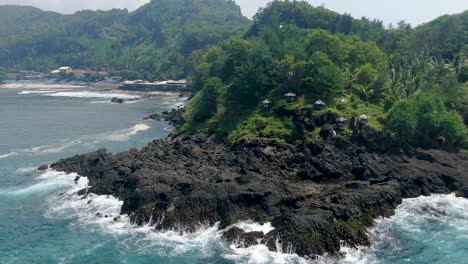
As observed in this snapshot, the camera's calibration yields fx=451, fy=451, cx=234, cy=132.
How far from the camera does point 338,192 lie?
55219mm

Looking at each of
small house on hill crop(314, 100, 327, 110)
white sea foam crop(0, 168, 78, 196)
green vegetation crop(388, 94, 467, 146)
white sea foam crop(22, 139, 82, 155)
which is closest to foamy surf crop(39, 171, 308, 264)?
white sea foam crop(0, 168, 78, 196)

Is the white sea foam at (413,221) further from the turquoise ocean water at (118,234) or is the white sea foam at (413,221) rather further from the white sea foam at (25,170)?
the white sea foam at (25,170)

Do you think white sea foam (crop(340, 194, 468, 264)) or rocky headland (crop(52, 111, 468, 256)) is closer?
white sea foam (crop(340, 194, 468, 264))

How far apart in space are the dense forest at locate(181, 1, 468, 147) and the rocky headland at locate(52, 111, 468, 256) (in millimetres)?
4347

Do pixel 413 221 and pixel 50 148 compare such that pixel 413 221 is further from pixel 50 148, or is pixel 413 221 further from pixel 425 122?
pixel 50 148

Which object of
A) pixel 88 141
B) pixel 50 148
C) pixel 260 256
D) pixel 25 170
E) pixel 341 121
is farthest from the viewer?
pixel 88 141

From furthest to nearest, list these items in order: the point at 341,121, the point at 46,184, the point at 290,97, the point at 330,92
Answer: the point at 330,92
the point at 290,97
the point at 341,121
the point at 46,184

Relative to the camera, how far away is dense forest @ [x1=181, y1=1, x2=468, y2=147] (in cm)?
7225

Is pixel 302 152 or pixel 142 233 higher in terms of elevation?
pixel 302 152

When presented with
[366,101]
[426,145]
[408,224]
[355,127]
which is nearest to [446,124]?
[426,145]

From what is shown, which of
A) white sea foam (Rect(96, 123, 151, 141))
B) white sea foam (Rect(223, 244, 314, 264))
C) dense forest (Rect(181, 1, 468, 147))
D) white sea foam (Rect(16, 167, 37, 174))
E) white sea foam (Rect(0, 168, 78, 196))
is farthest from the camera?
white sea foam (Rect(96, 123, 151, 141))

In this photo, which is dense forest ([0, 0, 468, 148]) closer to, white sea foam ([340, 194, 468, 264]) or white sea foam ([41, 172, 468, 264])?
white sea foam ([340, 194, 468, 264])

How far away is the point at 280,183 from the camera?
2295 inches

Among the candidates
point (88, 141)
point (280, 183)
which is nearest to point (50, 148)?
point (88, 141)
